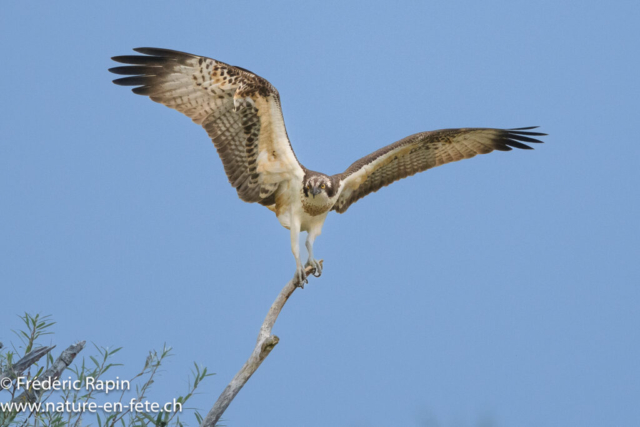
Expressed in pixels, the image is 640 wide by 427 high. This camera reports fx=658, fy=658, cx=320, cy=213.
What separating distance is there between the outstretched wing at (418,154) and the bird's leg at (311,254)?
1.73ft

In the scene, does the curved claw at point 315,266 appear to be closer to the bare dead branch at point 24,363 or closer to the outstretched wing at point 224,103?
the outstretched wing at point 224,103

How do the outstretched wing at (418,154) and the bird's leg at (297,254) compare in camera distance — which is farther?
the outstretched wing at (418,154)

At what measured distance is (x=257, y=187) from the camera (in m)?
5.33

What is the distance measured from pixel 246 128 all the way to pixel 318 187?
724 millimetres

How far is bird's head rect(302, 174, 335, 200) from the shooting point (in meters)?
5.02

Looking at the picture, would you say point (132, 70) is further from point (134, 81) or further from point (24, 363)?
point (24, 363)

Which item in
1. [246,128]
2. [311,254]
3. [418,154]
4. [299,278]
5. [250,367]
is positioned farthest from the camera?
[418,154]

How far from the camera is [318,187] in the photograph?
5.02 metres

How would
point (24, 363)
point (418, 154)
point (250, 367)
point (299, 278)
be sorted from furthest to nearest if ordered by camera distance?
1. point (418, 154)
2. point (299, 278)
3. point (250, 367)
4. point (24, 363)

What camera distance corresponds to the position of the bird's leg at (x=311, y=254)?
17.0 feet

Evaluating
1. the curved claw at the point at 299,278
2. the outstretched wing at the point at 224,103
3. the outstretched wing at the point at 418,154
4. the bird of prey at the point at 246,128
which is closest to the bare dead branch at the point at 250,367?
the curved claw at the point at 299,278

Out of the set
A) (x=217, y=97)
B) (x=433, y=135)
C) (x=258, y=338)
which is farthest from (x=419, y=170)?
(x=258, y=338)

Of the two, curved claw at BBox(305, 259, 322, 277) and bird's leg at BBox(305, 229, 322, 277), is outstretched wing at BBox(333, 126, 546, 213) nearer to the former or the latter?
bird's leg at BBox(305, 229, 322, 277)

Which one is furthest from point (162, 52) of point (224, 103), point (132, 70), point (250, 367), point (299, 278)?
point (250, 367)
